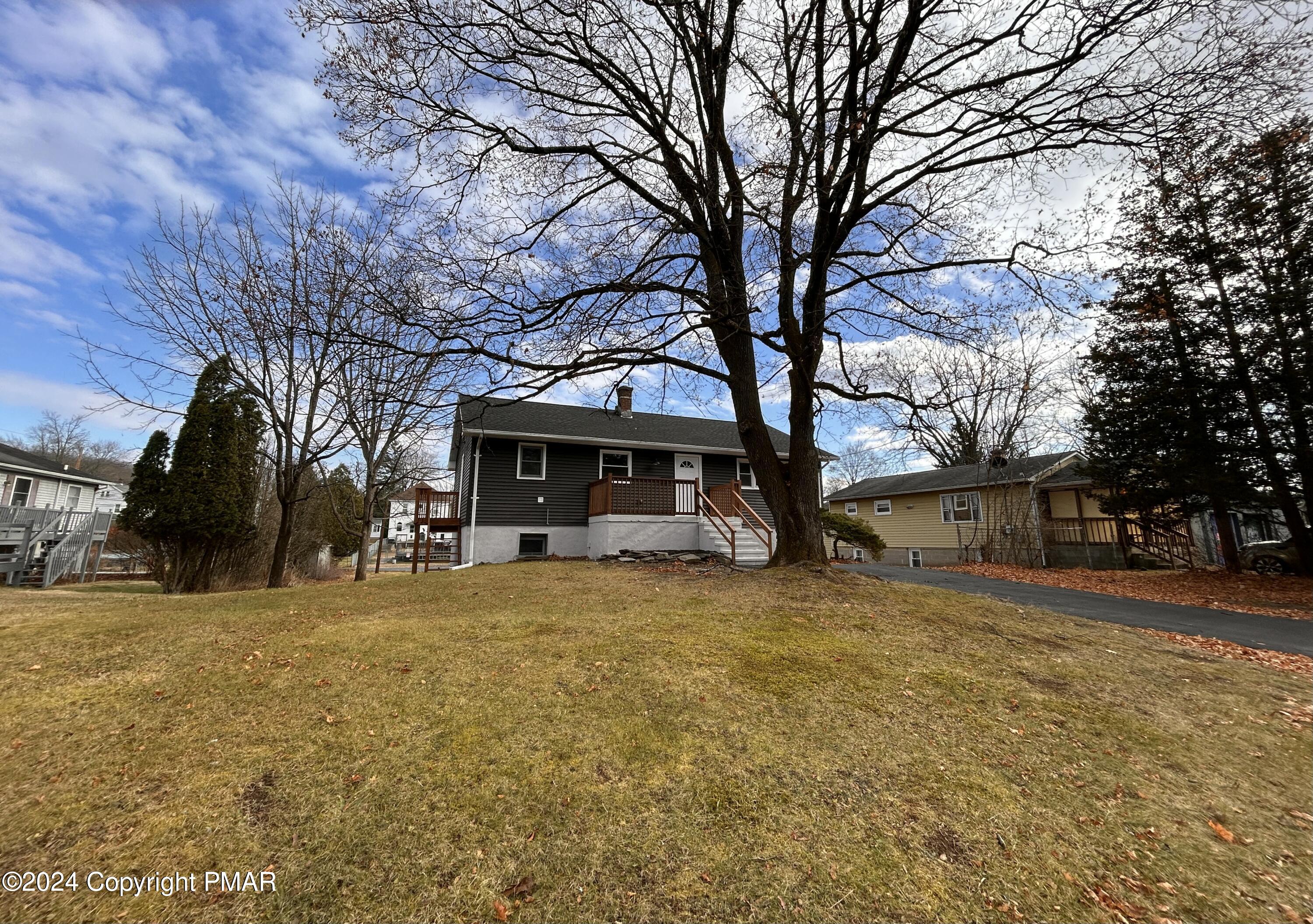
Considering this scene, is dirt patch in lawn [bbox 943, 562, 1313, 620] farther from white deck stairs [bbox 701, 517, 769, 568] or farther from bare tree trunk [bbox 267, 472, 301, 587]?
bare tree trunk [bbox 267, 472, 301, 587]

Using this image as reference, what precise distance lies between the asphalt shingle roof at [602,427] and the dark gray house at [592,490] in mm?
57

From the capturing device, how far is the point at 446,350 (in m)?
6.57

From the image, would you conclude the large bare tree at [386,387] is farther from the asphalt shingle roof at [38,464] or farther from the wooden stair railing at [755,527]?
the asphalt shingle roof at [38,464]

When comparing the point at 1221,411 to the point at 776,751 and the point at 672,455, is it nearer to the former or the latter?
the point at 672,455

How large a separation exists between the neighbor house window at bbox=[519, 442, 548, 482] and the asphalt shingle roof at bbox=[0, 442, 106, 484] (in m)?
23.2

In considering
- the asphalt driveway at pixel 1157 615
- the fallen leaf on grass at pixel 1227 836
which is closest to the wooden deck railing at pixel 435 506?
the asphalt driveway at pixel 1157 615

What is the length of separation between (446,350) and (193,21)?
16.1ft

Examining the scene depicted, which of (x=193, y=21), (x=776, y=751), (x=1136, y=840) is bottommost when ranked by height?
(x=1136, y=840)

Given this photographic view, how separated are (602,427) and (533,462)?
280 centimetres

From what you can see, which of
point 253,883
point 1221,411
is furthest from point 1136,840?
point 1221,411

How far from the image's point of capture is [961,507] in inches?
915

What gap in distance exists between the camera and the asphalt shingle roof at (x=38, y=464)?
2244 centimetres

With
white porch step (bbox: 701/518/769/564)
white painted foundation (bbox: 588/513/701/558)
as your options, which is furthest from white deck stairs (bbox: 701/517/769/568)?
white painted foundation (bbox: 588/513/701/558)

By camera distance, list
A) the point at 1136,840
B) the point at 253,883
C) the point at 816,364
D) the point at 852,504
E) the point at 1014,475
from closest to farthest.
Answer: the point at 253,883
the point at 1136,840
the point at 816,364
the point at 1014,475
the point at 852,504
